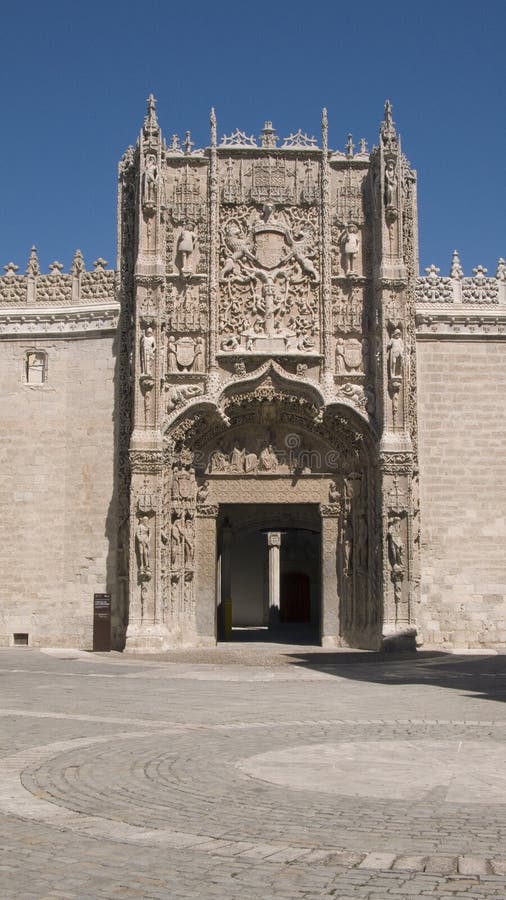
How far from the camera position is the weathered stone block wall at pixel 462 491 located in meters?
23.6

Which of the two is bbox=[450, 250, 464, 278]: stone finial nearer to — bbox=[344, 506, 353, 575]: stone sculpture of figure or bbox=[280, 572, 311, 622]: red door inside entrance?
bbox=[344, 506, 353, 575]: stone sculpture of figure

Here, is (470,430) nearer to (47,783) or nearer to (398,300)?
(398,300)

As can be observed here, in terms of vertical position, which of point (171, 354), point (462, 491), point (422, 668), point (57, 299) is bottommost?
point (422, 668)

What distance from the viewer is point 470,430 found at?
2409 cm

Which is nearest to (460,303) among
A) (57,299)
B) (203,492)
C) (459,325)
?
(459,325)

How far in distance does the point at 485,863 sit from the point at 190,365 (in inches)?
753

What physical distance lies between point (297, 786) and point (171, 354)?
1736cm

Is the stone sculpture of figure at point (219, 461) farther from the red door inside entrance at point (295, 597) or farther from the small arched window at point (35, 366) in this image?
the red door inside entrance at point (295, 597)

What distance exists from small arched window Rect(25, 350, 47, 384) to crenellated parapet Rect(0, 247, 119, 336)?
534 mm

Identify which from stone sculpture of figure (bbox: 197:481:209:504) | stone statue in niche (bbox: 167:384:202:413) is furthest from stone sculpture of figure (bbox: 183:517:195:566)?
stone statue in niche (bbox: 167:384:202:413)

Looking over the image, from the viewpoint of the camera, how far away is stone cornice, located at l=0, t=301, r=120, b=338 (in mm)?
24562

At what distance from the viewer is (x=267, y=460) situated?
79.9 ft

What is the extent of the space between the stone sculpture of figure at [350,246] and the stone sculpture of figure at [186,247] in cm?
363

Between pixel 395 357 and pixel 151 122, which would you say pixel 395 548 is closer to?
pixel 395 357
